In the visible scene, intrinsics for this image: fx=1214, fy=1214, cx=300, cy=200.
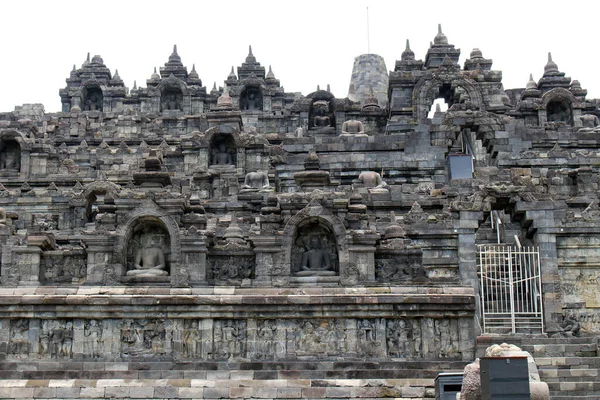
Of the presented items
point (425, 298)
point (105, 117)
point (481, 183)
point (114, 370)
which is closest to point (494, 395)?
point (425, 298)

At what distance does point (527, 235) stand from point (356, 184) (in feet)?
24.0

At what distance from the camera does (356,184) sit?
36750 mm

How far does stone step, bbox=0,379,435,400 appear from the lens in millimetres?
24281

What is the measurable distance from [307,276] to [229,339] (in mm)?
2324

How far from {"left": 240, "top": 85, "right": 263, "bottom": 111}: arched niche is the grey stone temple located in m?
17.9

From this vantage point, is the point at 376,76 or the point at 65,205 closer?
the point at 65,205

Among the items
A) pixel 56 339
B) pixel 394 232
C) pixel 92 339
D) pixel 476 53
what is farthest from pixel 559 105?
pixel 56 339

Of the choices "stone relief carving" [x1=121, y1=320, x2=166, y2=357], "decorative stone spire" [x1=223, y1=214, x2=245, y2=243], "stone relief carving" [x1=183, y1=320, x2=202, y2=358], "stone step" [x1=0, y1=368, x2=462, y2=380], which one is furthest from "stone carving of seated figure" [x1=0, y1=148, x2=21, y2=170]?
"stone relief carving" [x1=183, y1=320, x2=202, y2=358]

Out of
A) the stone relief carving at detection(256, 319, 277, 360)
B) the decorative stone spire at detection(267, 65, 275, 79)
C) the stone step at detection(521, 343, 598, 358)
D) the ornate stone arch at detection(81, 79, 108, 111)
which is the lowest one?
the stone step at detection(521, 343, 598, 358)

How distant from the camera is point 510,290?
28984 millimetres

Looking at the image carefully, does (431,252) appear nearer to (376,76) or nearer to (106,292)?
(106,292)

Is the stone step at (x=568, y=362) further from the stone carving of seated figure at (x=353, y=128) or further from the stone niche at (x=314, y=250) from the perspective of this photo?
the stone carving of seated figure at (x=353, y=128)

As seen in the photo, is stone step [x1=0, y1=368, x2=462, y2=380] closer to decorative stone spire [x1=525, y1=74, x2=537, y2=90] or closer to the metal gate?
the metal gate

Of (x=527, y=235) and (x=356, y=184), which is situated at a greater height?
(x=356, y=184)
